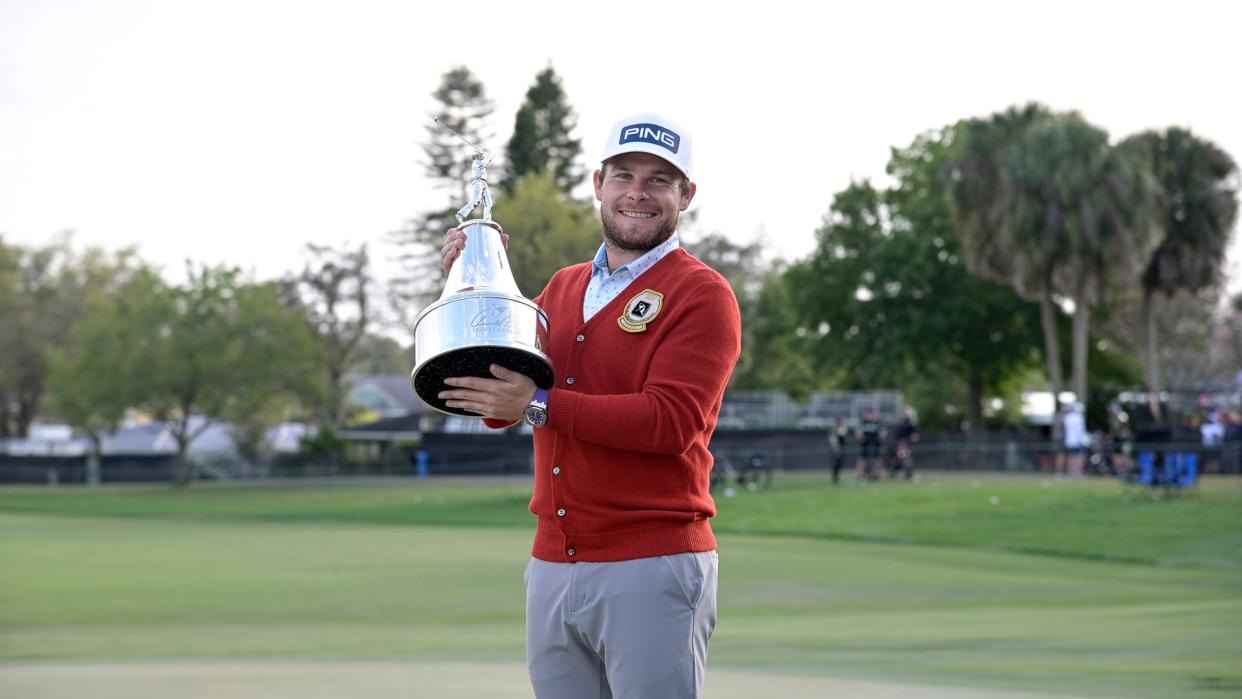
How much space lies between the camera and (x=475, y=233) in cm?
370

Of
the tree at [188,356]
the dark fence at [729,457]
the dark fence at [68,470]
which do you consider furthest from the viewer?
the dark fence at [68,470]

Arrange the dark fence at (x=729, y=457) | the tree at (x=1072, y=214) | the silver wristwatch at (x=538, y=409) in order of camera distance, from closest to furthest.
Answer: the silver wristwatch at (x=538, y=409) → the dark fence at (x=729, y=457) → the tree at (x=1072, y=214)

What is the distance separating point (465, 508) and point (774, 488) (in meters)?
7.11

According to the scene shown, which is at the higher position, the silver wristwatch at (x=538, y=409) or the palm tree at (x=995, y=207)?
the palm tree at (x=995, y=207)

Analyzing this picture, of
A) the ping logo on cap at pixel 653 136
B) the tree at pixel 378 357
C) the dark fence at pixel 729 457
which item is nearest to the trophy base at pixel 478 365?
the ping logo on cap at pixel 653 136

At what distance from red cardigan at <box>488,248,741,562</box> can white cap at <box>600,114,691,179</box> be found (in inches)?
10.3

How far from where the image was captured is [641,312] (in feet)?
11.9

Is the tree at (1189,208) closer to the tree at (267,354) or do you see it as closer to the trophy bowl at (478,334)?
the tree at (267,354)

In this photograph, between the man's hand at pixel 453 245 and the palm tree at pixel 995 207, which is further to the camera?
the palm tree at pixel 995 207

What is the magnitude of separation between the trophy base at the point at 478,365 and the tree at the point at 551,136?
6544 centimetres

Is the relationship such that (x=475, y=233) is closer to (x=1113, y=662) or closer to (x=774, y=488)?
(x=1113, y=662)

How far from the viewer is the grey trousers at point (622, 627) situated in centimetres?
351

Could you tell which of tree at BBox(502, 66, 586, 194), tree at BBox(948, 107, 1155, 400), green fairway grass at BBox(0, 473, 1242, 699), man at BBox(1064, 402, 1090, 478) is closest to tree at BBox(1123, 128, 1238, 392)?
tree at BBox(948, 107, 1155, 400)

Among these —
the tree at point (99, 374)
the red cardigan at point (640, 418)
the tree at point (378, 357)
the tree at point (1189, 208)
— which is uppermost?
the tree at point (1189, 208)
